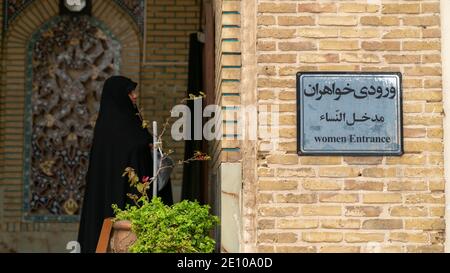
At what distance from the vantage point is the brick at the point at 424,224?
361cm

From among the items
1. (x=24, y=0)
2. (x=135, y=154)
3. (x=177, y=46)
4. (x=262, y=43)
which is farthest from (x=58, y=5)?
(x=262, y=43)

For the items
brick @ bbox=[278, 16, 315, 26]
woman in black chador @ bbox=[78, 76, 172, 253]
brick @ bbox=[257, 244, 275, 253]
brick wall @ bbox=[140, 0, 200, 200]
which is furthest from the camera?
brick wall @ bbox=[140, 0, 200, 200]

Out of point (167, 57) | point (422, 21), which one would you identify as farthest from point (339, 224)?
point (167, 57)

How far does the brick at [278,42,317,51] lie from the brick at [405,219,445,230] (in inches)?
38.5

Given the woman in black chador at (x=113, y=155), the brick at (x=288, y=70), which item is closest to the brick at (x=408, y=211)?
the brick at (x=288, y=70)

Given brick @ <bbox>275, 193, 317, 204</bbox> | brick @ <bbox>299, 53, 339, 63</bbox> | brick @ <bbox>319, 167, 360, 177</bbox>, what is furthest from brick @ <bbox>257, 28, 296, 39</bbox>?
brick @ <bbox>275, 193, 317, 204</bbox>

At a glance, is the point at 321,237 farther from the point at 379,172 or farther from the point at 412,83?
the point at 412,83

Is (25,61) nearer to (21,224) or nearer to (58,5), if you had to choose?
(58,5)

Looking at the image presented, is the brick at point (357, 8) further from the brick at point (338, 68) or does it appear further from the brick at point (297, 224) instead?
the brick at point (297, 224)

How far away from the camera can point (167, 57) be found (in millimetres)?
6887

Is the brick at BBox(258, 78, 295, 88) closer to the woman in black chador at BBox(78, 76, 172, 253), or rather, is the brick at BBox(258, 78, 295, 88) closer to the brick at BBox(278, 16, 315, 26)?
the brick at BBox(278, 16, 315, 26)

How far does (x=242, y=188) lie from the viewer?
367 cm

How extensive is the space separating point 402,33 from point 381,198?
830 millimetres

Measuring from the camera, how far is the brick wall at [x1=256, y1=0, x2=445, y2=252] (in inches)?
141
